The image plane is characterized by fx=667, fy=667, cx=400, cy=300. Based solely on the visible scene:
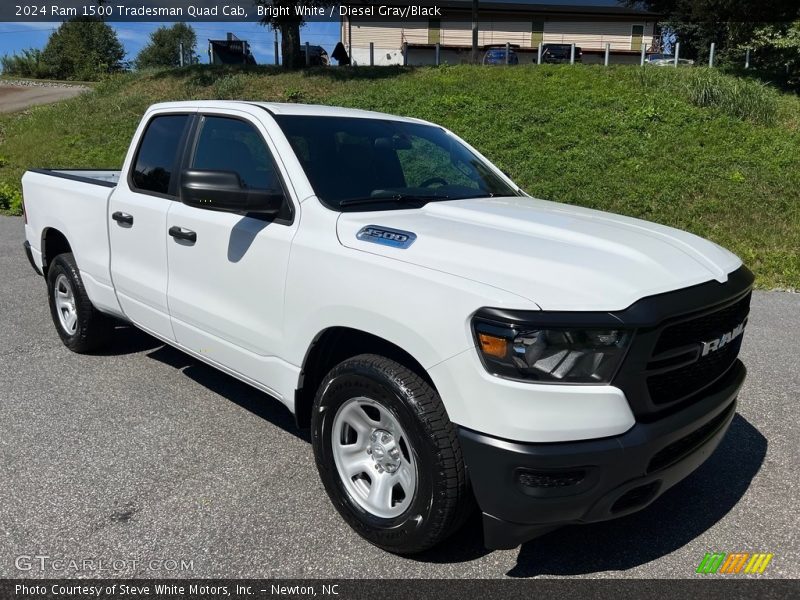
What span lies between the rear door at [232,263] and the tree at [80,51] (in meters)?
39.9

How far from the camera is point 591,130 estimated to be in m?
14.0

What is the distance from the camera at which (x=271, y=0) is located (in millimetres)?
20422

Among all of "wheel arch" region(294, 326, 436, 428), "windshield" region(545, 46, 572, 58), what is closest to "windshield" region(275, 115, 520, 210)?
"wheel arch" region(294, 326, 436, 428)

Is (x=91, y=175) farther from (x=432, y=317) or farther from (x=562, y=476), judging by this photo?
(x=562, y=476)

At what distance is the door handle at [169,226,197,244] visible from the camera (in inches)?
147

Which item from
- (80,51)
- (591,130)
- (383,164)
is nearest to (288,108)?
(383,164)

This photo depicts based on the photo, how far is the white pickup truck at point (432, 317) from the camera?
92.0 inches

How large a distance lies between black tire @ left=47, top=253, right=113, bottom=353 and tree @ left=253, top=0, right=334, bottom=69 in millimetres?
16881

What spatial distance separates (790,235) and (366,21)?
33.2 metres

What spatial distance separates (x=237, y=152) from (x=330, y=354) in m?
1.39

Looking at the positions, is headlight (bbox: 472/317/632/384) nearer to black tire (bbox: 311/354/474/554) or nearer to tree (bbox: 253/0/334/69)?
black tire (bbox: 311/354/474/554)

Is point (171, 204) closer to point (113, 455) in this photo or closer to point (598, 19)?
point (113, 455)

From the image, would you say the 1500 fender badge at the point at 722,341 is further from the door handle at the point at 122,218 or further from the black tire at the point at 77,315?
the black tire at the point at 77,315

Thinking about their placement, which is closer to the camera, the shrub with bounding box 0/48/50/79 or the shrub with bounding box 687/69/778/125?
the shrub with bounding box 687/69/778/125
